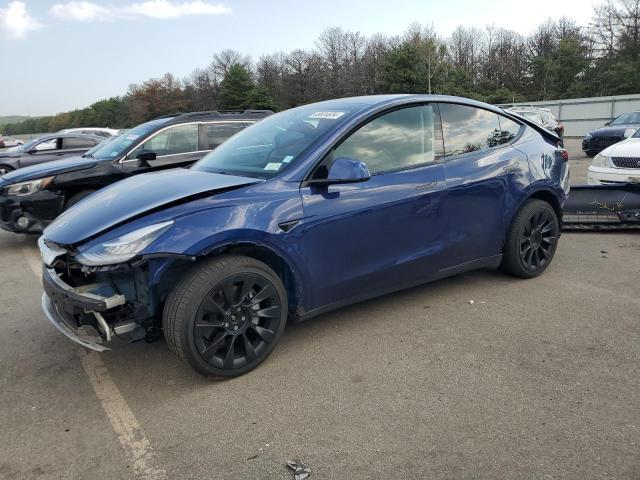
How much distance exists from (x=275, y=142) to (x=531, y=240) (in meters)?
2.50

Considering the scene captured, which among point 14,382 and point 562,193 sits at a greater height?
point 562,193

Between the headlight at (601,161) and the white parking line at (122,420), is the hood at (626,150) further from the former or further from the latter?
the white parking line at (122,420)

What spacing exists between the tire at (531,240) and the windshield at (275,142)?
187cm

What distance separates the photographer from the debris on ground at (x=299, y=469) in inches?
89.7

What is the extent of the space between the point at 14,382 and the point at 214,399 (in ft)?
4.47

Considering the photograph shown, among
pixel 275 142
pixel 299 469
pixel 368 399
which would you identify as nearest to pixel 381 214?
pixel 275 142

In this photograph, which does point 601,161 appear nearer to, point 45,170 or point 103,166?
point 103,166

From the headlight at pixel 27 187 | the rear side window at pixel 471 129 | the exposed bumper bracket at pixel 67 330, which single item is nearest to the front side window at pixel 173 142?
the headlight at pixel 27 187

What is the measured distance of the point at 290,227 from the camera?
10.4 feet

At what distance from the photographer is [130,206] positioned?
3066 millimetres

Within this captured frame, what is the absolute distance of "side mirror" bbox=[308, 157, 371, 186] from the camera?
3.20 m

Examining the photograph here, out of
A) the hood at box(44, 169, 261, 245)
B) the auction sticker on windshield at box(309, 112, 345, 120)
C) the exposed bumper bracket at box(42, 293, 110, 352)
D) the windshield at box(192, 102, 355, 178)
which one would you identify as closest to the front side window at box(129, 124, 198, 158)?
the windshield at box(192, 102, 355, 178)

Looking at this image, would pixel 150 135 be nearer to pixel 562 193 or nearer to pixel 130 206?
pixel 130 206

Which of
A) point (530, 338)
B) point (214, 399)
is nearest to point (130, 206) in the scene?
point (214, 399)
